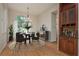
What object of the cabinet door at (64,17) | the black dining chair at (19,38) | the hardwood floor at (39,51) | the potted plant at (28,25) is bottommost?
the hardwood floor at (39,51)

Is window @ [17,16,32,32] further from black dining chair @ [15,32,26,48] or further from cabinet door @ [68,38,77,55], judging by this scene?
cabinet door @ [68,38,77,55]

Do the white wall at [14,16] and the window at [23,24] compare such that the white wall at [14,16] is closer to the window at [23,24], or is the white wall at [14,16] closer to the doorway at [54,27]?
the window at [23,24]

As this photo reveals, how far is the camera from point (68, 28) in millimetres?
4984

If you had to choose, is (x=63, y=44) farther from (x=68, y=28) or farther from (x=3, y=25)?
(x=3, y=25)

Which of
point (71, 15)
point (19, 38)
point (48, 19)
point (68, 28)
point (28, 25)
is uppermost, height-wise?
point (71, 15)

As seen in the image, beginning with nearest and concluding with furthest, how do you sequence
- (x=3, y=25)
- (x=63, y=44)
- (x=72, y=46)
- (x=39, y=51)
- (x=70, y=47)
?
(x=3, y=25) → (x=72, y=46) → (x=70, y=47) → (x=39, y=51) → (x=63, y=44)

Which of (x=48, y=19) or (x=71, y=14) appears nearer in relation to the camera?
(x=71, y=14)

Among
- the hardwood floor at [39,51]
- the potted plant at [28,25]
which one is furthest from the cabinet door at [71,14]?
the potted plant at [28,25]

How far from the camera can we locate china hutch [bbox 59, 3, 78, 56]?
4289 mm

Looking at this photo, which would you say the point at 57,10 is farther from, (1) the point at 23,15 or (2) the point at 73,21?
(1) the point at 23,15

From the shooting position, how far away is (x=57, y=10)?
4.95 m

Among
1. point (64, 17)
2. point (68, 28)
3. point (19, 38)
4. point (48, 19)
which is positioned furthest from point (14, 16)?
point (68, 28)

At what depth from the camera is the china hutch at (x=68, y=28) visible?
169 inches

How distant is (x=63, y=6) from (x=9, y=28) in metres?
1.96
